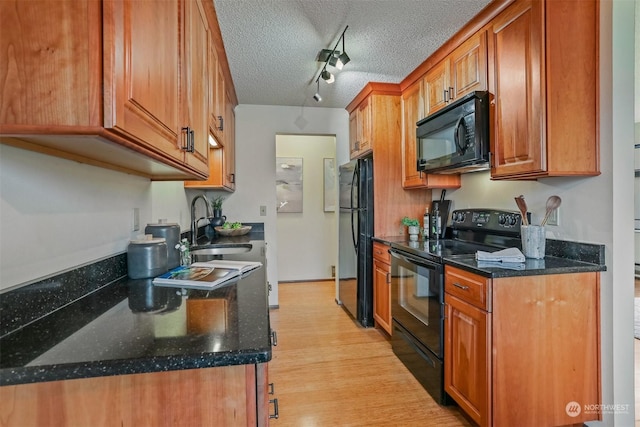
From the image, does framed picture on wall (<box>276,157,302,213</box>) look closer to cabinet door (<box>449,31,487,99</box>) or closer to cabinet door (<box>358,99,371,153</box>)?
cabinet door (<box>358,99,371,153</box>)

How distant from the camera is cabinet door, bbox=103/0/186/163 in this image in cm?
68

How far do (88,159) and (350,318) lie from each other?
2.87 meters

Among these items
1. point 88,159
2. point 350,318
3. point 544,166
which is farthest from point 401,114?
point 88,159

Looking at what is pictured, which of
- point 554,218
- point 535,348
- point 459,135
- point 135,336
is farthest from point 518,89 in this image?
point 135,336

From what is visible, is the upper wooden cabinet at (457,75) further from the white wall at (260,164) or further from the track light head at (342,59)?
the white wall at (260,164)

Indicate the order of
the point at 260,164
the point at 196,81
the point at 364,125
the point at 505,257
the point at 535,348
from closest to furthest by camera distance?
the point at 196,81
the point at 535,348
the point at 505,257
the point at 364,125
the point at 260,164

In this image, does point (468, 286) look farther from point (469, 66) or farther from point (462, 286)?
point (469, 66)

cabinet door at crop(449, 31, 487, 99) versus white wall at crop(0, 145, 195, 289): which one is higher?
cabinet door at crop(449, 31, 487, 99)

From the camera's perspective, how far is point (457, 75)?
2254mm

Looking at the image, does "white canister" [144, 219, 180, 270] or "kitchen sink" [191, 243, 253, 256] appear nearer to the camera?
"white canister" [144, 219, 180, 270]

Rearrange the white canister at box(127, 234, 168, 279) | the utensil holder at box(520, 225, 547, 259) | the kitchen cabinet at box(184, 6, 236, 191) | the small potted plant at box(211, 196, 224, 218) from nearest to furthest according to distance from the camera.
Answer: the white canister at box(127, 234, 168, 279)
the utensil holder at box(520, 225, 547, 259)
the kitchen cabinet at box(184, 6, 236, 191)
the small potted plant at box(211, 196, 224, 218)

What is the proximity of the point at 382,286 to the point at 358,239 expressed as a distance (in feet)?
1.85

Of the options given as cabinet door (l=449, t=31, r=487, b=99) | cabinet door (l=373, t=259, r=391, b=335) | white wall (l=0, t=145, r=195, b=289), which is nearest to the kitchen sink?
white wall (l=0, t=145, r=195, b=289)

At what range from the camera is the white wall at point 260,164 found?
3.73 m
